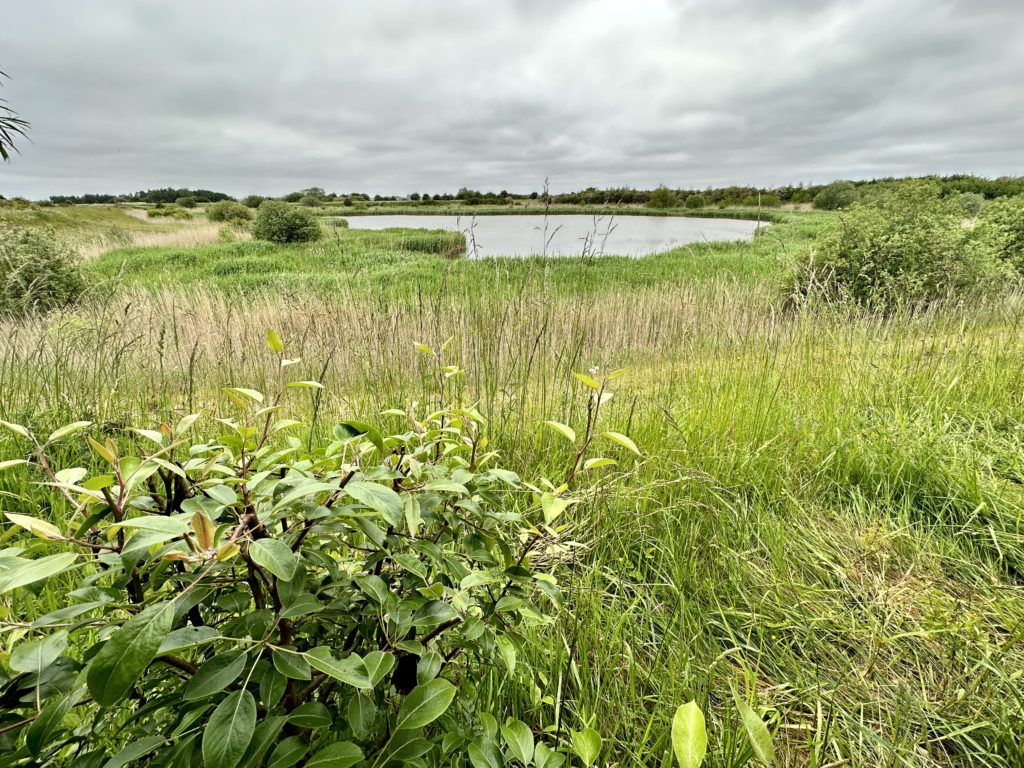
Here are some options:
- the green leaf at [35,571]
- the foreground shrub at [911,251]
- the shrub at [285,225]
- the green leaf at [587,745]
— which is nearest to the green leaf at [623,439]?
the green leaf at [587,745]

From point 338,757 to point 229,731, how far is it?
0.44 feet

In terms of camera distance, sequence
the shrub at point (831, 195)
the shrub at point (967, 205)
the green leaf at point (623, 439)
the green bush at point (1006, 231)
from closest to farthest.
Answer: the green leaf at point (623, 439) → the shrub at point (967, 205) → the green bush at point (1006, 231) → the shrub at point (831, 195)

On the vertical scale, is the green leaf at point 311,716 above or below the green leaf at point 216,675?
below

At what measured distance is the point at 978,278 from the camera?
6.48 metres

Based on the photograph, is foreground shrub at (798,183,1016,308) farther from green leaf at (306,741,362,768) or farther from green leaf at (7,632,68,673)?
green leaf at (7,632,68,673)

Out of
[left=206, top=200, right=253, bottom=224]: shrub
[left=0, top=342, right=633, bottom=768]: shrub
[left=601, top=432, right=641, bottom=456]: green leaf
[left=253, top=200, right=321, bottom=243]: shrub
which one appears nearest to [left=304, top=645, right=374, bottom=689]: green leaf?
[left=0, top=342, right=633, bottom=768]: shrub

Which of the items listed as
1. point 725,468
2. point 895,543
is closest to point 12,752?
point 725,468

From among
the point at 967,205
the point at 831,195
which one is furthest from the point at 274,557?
the point at 831,195

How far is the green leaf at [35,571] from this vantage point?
46cm

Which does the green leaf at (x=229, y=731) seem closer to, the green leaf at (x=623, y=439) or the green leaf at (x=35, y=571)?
the green leaf at (x=35, y=571)

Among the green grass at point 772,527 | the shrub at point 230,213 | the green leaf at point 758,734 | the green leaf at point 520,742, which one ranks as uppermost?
the shrub at point 230,213

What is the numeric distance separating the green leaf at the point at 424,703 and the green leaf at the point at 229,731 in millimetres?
198

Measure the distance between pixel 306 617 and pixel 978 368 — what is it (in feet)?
15.2

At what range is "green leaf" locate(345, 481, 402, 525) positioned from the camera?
0.58 m
